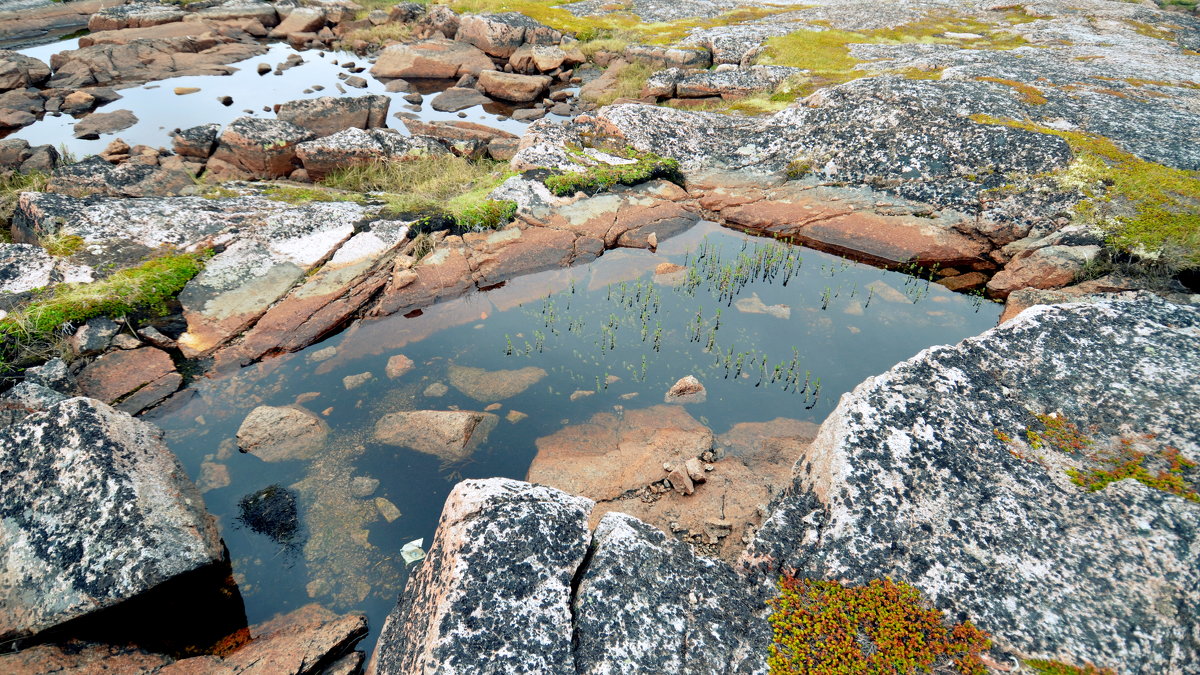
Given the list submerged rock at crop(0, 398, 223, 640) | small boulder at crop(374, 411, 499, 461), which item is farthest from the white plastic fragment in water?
submerged rock at crop(0, 398, 223, 640)

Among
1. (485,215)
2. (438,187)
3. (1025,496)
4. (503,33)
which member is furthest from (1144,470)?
(503,33)

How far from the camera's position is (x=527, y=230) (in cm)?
1205

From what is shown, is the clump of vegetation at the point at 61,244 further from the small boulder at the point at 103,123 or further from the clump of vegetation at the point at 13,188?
the small boulder at the point at 103,123

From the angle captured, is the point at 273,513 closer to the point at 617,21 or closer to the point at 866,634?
the point at 866,634

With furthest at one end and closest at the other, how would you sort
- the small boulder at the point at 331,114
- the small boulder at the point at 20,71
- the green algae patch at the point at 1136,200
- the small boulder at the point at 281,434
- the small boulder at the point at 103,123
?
the small boulder at the point at 20,71 → the small boulder at the point at 103,123 → the small boulder at the point at 331,114 → the green algae patch at the point at 1136,200 → the small boulder at the point at 281,434

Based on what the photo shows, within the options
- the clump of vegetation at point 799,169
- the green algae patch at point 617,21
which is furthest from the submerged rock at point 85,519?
the green algae patch at point 617,21

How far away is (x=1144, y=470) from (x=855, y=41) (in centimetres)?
2357

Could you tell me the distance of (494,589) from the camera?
14.5 feet

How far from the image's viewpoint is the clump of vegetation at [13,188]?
1174cm

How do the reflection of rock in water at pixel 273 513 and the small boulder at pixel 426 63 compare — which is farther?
the small boulder at pixel 426 63

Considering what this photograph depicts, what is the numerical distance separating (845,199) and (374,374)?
9851 millimetres

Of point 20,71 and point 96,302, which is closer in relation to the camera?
point 96,302

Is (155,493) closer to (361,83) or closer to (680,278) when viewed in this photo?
(680,278)

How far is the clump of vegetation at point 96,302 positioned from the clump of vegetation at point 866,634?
10018mm
